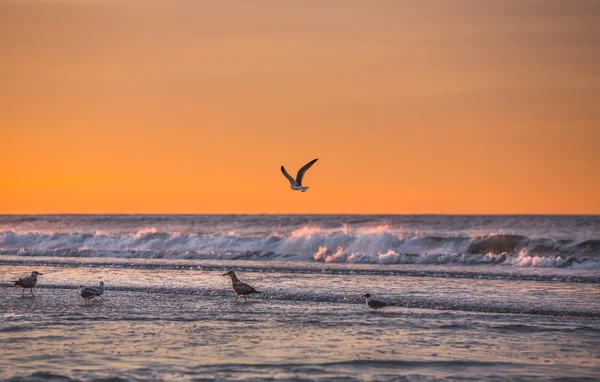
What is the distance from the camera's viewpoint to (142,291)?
23.3 m

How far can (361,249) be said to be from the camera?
1876 inches

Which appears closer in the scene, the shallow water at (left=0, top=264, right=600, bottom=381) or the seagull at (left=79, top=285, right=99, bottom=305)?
the shallow water at (left=0, top=264, right=600, bottom=381)

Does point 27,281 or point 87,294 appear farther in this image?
point 27,281

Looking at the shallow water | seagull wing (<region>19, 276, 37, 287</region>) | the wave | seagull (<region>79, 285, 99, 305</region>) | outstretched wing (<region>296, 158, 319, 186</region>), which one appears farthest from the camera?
the wave

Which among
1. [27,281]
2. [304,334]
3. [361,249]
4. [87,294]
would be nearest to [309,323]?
[304,334]

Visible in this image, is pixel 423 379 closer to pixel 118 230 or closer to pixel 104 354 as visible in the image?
pixel 104 354

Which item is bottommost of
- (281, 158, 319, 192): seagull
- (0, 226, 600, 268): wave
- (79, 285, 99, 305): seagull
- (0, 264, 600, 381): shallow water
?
(0, 264, 600, 381): shallow water

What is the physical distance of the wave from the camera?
121ft

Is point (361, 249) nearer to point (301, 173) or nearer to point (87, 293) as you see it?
point (301, 173)

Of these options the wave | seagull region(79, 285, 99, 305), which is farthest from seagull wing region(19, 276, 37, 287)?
the wave

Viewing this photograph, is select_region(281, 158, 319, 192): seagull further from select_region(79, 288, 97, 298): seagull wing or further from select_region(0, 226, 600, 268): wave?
select_region(0, 226, 600, 268): wave

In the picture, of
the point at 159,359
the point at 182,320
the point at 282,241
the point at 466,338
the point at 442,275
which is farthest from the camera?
the point at 282,241

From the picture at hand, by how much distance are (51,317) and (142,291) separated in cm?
626

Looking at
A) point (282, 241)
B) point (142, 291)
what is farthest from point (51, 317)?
point (282, 241)
